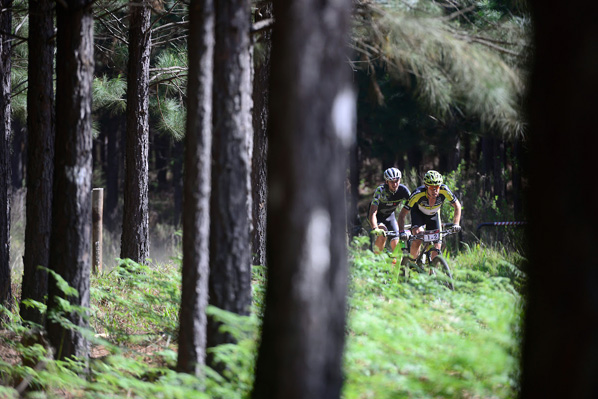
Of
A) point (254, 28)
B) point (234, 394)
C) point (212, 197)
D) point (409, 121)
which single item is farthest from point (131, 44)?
point (409, 121)

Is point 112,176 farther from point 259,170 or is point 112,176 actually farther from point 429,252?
point 429,252

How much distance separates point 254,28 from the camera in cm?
539

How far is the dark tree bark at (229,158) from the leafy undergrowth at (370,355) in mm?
388

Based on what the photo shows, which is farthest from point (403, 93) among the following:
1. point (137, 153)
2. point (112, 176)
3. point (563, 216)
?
point (563, 216)

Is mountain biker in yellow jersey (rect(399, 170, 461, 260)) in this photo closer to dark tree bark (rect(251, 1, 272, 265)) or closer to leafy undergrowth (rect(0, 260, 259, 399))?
dark tree bark (rect(251, 1, 272, 265))

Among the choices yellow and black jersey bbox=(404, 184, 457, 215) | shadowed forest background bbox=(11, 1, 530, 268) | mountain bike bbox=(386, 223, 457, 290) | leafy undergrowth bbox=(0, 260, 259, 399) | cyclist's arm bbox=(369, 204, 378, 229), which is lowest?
leafy undergrowth bbox=(0, 260, 259, 399)

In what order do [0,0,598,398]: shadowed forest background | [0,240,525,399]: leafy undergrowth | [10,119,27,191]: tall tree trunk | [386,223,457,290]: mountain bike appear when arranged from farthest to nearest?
[10,119,27,191]: tall tree trunk, [386,223,457,290]: mountain bike, [0,240,525,399]: leafy undergrowth, [0,0,598,398]: shadowed forest background

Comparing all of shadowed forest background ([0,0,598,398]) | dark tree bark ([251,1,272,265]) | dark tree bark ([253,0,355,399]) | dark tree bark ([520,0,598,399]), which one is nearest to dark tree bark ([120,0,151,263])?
shadowed forest background ([0,0,598,398])

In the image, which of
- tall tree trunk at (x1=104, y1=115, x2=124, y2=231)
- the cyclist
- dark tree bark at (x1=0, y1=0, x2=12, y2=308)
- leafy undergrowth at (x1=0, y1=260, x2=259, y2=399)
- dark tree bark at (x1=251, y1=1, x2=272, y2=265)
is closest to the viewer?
leafy undergrowth at (x1=0, y1=260, x2=259, y2=399)

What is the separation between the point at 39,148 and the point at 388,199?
5934 mm

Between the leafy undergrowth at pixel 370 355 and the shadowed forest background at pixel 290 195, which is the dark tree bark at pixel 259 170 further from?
the leafy undergrowth at pixel 370 355

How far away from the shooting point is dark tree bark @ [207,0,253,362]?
501 centimetres

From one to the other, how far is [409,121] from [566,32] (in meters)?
23.5

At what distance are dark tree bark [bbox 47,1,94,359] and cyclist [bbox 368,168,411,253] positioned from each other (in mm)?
5161
